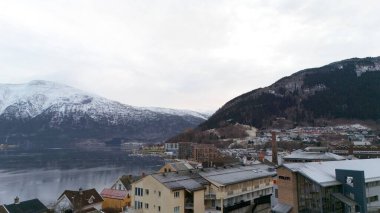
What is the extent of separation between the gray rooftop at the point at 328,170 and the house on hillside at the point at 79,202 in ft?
58.1

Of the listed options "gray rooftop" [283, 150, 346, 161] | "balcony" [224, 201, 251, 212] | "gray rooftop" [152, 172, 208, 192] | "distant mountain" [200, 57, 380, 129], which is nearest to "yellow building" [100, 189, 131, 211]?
"gray rooftop" [152, 172, 208, 192]

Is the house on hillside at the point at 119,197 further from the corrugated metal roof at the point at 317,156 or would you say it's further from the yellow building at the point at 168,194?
the corrugated metal roof at the point at 317,156

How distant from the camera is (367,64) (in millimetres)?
196625

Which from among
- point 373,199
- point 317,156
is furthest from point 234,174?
point 317,156

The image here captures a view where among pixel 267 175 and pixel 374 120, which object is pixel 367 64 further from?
A: pixel 267 175

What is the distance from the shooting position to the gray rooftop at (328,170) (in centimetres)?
2608

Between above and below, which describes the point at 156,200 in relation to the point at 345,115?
below

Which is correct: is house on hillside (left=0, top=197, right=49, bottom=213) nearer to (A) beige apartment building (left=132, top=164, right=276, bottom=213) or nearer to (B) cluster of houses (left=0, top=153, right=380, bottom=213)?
(B) cluster of houses (left=0, top=153, right=380, bottom=213)

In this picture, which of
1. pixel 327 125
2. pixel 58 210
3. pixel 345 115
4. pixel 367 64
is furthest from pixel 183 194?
pixel 367 64

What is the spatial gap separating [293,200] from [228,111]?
523 ft

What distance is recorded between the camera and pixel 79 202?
1308 inches

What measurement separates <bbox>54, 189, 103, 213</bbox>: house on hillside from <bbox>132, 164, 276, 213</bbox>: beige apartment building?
6218 mm

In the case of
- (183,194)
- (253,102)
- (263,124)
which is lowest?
(183,194)

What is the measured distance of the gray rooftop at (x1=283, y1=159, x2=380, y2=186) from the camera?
26.1 meters
